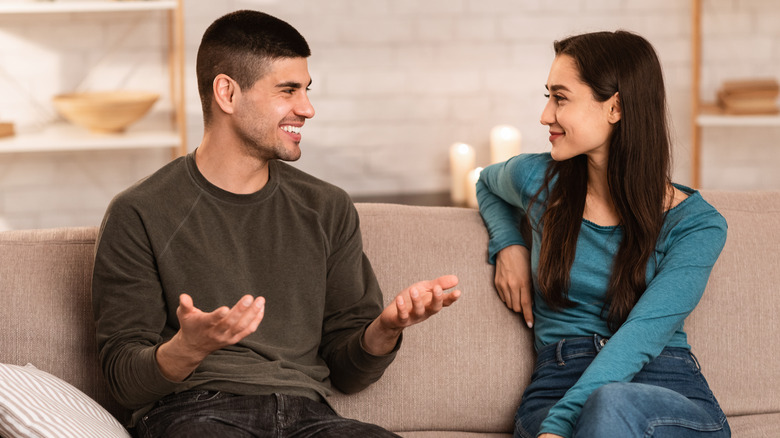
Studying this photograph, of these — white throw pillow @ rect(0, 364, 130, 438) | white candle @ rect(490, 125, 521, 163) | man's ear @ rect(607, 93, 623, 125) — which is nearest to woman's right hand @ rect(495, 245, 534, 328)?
man's ear @ rect(607, 93, 623, 125)

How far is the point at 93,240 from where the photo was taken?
5.99ft

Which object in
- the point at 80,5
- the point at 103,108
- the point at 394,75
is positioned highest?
the point at 80,5

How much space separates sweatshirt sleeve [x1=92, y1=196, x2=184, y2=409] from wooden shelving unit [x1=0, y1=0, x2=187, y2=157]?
5.24ft

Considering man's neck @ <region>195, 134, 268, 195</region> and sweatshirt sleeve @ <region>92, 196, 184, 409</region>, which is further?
man's neck @ <region>195, 134, 268, 195</region>

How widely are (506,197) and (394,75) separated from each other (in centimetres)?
172

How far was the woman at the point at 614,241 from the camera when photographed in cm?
164

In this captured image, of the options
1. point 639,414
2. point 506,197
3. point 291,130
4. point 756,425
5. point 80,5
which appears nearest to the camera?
point 639,414

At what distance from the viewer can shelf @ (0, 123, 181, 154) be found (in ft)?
10.0

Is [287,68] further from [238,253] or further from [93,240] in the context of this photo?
[93,240]

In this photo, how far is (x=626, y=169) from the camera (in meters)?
1.74

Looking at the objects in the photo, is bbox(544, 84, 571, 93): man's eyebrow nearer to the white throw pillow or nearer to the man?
the man

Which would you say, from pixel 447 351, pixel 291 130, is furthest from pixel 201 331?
pixel 447 351

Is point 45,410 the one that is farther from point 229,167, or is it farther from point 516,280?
point 516,280

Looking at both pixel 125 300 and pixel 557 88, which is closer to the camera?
pixel 125 300
